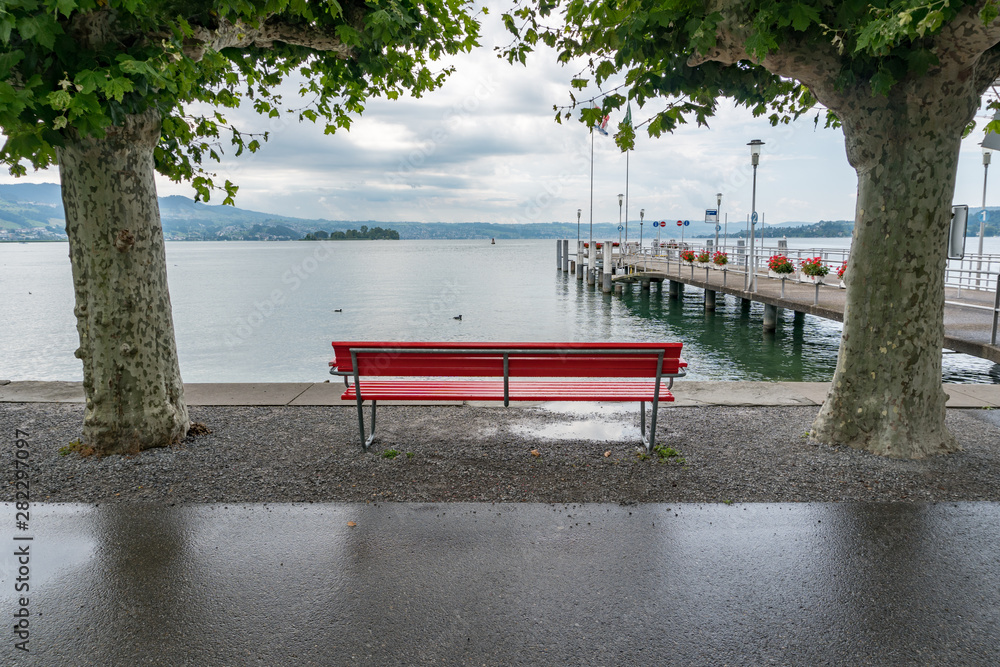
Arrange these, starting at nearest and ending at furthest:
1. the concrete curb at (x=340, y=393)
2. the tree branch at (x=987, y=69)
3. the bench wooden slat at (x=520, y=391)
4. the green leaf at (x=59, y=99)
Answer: the green leaf at (x=59, y=99)
the tree branch at (x=987, y=69)
the bench wooden slat at (x=520, y=391)
the concrete curb at (x=340, y=393)

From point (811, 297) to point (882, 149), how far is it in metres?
15.4

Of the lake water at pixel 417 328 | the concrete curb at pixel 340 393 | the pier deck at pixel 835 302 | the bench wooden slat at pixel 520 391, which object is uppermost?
the bench wooden slat at pixel 520 391

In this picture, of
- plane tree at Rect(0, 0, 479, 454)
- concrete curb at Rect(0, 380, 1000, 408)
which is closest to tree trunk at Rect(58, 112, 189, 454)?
plane tree at Rect(0, 0, 479, 454)

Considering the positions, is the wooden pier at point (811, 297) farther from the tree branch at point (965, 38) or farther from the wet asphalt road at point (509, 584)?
the wet asphalt road at point (509, 584)

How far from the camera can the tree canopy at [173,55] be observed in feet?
14.0

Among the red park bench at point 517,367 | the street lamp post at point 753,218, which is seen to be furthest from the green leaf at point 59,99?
the street lamp post at point 753,218

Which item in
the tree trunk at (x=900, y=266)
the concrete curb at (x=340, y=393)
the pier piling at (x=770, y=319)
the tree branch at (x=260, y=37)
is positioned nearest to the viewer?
the tree trunk at (x=900, y=266)

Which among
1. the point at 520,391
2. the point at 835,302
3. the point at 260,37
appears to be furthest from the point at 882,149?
the point at 835,302

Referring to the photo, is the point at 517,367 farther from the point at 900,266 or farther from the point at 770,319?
the point at 770,319

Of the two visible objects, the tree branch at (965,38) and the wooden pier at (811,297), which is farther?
the wooden pier at (811,297)

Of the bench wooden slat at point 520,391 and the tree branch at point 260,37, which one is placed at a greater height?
the tree branch at point 260,37

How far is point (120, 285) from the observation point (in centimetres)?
542

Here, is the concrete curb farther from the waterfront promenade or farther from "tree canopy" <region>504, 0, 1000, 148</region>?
"tree canopy" <region>504, 0, 1000, 148</region>

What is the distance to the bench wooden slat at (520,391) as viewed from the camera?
17.8 ft
